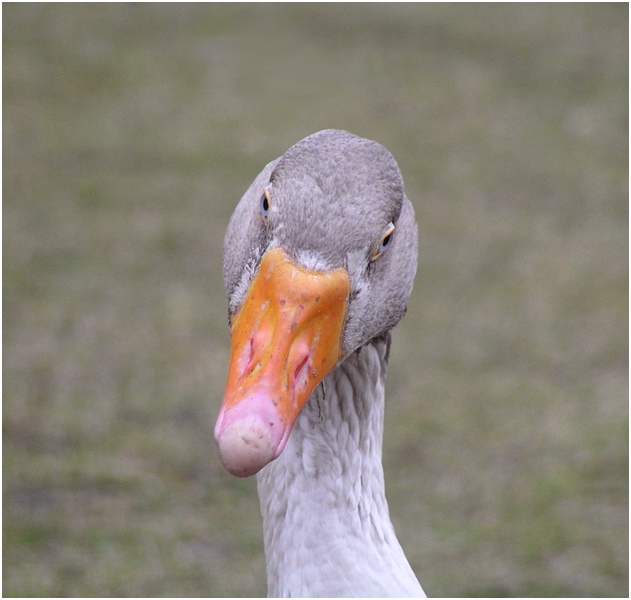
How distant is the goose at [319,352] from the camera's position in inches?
74.2

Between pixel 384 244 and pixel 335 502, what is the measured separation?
74 cm

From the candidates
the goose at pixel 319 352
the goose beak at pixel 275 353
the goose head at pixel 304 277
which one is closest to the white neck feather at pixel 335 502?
the goose at pixel 319 352

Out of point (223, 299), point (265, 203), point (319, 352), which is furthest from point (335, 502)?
point (223, 299)

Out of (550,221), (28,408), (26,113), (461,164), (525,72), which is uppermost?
(525,72)

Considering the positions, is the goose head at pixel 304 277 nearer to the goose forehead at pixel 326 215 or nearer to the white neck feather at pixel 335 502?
the goose forehead at pixel 326 215

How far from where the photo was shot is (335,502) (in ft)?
7.92

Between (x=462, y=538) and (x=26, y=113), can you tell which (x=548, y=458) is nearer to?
(x=462, y=538)

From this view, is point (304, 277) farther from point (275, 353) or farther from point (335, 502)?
point (335, 502)

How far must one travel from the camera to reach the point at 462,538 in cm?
445

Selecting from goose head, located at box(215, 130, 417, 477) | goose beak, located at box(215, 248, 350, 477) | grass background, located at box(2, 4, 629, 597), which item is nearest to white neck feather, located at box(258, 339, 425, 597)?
goose head, located at box(215, 130, 417, 477)

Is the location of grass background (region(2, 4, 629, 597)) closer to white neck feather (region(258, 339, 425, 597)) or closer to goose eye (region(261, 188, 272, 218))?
white neck feather (region(258, 339, 425, 597))

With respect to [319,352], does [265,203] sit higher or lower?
higher

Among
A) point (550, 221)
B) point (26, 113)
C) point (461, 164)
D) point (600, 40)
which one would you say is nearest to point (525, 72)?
point (600, 40)

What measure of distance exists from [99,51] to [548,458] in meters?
8.19
